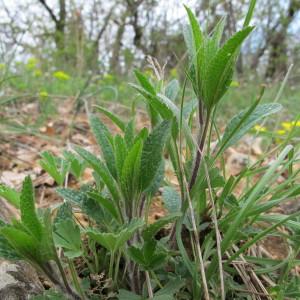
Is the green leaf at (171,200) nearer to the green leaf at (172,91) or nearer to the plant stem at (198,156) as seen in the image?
the plant stem at (198,156)

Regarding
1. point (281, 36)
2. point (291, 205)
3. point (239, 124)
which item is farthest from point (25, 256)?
point (281, 36)

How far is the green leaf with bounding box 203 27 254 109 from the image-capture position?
61cm

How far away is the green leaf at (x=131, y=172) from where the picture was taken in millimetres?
632

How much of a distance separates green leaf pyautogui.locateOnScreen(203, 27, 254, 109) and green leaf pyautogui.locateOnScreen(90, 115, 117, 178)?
19 cm

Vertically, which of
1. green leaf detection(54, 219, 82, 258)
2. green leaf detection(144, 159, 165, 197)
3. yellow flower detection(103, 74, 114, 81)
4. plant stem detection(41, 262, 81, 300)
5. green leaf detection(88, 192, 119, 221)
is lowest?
plant stem detection(41, 262, 81, 300)

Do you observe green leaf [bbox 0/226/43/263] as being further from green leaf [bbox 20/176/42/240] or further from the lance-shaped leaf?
the lance-shaped leaf

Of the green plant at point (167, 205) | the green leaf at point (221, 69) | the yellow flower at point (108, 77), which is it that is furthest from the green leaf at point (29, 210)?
the yellow flower at point (108, 77)

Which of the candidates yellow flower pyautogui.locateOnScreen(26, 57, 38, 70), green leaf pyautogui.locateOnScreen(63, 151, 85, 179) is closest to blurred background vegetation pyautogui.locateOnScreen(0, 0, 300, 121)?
yellow flower pyautogui.locateOnScreen(26, 57, 38, 70)

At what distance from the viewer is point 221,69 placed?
25.6 inches

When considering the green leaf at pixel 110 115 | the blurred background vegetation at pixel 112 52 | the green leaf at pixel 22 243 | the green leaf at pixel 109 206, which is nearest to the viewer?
the green leaf at pixel 22 243

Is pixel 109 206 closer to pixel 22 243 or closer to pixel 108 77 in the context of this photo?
pixel 22 243

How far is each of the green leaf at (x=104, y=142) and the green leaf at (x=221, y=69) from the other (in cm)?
19

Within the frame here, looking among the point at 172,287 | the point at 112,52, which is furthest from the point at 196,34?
the point at 112,52

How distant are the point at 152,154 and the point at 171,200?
0.19m
